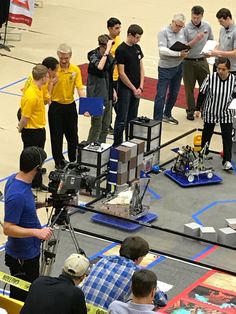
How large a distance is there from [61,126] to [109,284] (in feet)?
15.7

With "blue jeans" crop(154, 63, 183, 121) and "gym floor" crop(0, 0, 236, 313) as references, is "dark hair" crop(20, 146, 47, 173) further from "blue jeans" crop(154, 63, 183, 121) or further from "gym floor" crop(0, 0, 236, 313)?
"blue jeans" crop(154, 63, 183, 121)

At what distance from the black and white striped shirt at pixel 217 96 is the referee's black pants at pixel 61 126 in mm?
1765

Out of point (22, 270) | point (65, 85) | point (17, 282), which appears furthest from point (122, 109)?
point (17, 282)

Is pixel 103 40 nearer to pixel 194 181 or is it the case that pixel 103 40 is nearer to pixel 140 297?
pixel 194 181

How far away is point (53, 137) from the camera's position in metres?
11.7

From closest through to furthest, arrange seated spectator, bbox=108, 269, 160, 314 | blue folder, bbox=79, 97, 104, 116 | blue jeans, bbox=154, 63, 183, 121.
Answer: seated spectator, bbox=108, 269, 160, 314 < blue folder, bbox=79, 97, 104, 116 < blue jeans, bbox=154, 63, 183, 121

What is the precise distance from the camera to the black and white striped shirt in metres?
11.9

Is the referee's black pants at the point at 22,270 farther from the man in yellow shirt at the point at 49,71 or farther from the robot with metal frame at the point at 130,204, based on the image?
the man in yellow shirt at the point at 49,71

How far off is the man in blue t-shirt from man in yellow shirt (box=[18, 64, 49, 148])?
3152 mm

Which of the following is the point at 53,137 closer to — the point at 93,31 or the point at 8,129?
the point at 8,129

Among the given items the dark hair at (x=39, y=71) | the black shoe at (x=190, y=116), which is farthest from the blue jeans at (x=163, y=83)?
the dark hair at (x=39, y=71)

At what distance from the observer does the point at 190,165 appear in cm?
1171

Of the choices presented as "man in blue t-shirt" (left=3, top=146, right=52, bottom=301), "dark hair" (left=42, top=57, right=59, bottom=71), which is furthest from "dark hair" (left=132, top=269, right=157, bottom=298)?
"dark hair" (left=42, top=57, right=59, bottom=71)

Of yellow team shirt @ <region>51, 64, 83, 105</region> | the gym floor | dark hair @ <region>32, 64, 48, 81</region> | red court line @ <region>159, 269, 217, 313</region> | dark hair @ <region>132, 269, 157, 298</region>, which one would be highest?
dark hair @ <region>32, 64, 48, 81</region>
